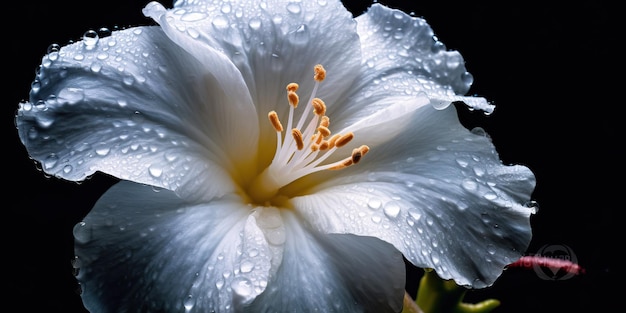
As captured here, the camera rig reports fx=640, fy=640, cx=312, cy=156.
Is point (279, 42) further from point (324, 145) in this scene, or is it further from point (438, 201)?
point (438, 201)

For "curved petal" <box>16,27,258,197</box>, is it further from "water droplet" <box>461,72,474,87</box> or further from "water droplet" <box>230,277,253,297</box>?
"water droplet" <box>461,72,474,87</box>

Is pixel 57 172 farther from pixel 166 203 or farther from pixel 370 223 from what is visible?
pixel 370 223

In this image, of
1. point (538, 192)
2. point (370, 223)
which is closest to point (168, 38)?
point (370, 223)

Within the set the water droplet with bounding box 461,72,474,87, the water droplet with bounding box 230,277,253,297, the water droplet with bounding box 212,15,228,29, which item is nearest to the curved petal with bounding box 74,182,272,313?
the water droplet with bounding box 230,277,253,297

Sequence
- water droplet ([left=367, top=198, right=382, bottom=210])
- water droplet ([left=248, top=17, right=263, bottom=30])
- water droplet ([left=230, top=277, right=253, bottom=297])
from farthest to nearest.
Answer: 1. water droplet ([left=248, top=17, right=263, bottom=30])
2. water droplet ([left=367, top=198, right=382, bottom=210])
3. water droplet ([left=230, top=277, right=253, bottom=297])

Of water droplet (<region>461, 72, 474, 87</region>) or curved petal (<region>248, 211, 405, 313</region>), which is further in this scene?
water droplet (<region>461, 72, 474, 87</region>)

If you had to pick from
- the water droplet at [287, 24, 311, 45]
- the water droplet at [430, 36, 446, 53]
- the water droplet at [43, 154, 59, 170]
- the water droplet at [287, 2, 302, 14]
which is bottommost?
the water droplet at [43, 154, 59, 170]

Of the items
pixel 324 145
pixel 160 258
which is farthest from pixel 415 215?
pixel 160 258
